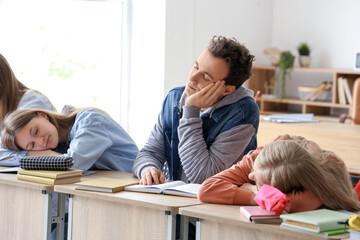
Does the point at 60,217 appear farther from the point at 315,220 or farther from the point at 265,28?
the point at 265,28

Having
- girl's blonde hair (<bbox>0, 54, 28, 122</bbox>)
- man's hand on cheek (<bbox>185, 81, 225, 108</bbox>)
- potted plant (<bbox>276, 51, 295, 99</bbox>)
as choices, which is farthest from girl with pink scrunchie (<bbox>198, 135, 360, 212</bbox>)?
potted plant (<bbox>276, 51, 295, 99</bbox>)

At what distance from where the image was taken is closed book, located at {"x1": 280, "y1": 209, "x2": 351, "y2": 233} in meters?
1.62

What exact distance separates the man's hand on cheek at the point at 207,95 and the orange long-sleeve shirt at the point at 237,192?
1.17 feet

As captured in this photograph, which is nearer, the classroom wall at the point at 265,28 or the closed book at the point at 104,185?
the closed book at the point at 104,185

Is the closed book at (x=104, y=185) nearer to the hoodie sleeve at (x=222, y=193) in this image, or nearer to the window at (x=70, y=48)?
the hoodie sleeve at (x=222, y=193)

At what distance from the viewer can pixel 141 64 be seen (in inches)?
213

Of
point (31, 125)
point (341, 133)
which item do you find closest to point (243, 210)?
point (31, 125)

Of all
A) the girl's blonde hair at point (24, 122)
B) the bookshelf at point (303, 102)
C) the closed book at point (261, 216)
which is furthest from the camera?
the bookshelf at point (303, 102)

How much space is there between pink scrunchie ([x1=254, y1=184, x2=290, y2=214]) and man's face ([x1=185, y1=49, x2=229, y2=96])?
27.4 inches

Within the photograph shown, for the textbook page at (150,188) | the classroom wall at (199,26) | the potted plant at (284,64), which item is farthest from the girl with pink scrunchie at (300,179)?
the potted plant at (284,64)

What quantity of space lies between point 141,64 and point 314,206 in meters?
3.73

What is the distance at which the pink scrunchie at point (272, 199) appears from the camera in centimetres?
175

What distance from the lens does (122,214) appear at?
2139mm

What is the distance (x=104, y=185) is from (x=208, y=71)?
642mm
